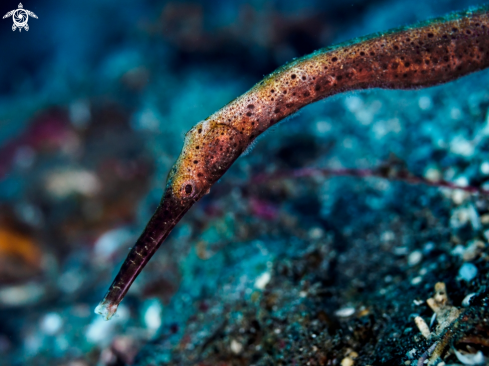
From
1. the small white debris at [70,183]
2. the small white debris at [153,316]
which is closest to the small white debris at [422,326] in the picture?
the small white debris at [153,316]

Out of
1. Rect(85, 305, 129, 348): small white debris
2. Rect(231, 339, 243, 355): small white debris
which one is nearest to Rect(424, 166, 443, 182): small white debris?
Rect(231, 339, 243, 355): small white debris

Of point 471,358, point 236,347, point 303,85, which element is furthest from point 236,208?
point 471,358

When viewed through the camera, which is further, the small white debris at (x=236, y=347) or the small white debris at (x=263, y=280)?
the small white debris at (x=263, y=280)

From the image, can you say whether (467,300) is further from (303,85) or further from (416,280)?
(303,85)

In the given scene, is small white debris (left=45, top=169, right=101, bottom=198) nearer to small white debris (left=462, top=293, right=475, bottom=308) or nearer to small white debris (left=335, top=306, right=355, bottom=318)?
small white debris (left=335, top=306, right=355, bottom=318)

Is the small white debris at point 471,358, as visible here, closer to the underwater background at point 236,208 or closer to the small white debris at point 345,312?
A: the underwater background at point 236,208

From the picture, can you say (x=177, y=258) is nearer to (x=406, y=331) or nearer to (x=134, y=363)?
(x=134, y=363)
